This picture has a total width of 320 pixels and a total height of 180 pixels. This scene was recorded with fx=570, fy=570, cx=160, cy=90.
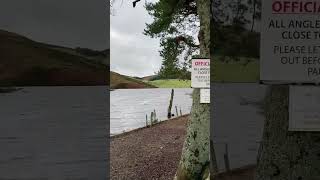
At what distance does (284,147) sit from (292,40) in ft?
3.49

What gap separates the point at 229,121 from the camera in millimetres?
5641

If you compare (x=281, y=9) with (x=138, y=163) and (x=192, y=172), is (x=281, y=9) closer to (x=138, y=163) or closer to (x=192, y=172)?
(x=192, y=172)

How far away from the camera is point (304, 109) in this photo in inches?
219

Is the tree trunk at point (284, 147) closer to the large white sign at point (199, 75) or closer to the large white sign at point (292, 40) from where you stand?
the large white sign at point (292, 40)

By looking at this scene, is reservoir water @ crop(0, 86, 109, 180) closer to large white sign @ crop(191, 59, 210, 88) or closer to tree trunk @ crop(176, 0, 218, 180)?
tree trunk @ crop(176, 0, 218, 180)

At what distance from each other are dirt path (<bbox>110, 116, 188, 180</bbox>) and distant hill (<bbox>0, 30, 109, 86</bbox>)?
7.97 metres

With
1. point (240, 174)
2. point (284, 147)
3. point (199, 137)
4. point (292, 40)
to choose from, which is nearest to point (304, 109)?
point (284, 147)

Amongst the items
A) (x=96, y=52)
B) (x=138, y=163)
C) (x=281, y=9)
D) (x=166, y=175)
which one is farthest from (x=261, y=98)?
(x=138, y=163)

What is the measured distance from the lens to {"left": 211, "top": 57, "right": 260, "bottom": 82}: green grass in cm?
560

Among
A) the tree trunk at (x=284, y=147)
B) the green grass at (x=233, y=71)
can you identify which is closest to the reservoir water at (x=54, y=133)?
the green grass at (x=233, y=71)

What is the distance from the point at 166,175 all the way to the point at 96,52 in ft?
27.4

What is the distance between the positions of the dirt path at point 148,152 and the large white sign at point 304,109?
7.92 meters

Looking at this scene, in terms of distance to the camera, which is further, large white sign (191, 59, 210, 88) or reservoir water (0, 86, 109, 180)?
large white sign (191, 59, 210, 88)

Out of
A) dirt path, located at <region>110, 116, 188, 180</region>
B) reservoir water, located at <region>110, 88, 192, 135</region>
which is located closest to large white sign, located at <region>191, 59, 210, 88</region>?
dirt path, located at <region>110, 116, 188, 180</region>
